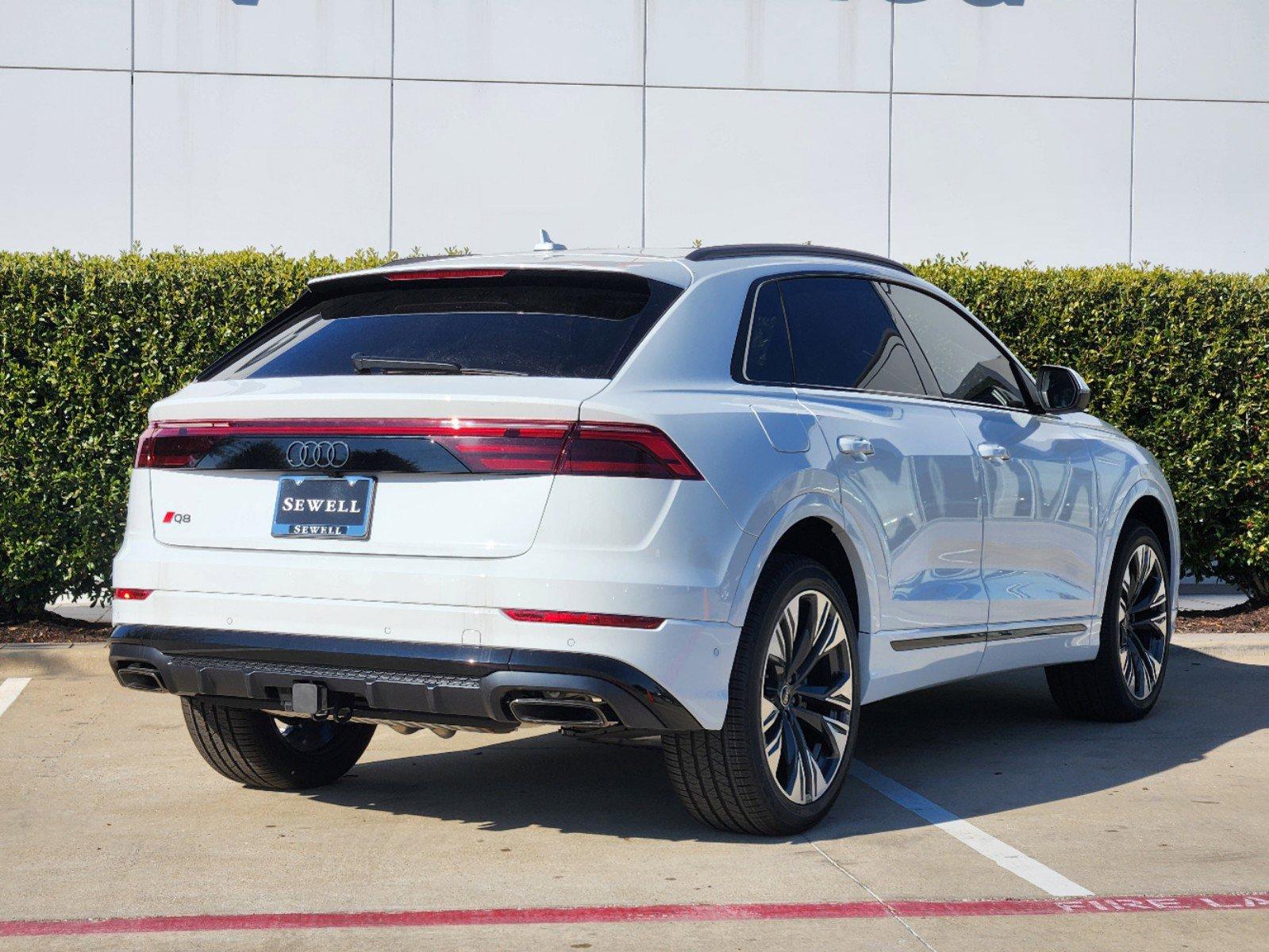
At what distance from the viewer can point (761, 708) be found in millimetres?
4758

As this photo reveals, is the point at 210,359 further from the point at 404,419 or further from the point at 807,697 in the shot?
the point at 807,697

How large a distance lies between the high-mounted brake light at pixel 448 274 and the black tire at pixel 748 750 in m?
1.23

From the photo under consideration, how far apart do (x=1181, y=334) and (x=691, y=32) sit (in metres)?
5.03

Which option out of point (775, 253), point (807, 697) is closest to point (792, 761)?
point (807, 697)

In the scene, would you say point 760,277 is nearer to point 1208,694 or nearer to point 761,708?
point 761,708

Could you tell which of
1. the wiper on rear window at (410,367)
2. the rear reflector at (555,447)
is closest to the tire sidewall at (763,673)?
the rear reflector at (555,447)

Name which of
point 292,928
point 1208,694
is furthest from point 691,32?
point 292,928

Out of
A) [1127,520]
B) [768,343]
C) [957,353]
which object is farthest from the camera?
[1127,520]

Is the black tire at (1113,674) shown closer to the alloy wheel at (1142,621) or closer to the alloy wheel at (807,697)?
the alloy wheel at (1142,621)

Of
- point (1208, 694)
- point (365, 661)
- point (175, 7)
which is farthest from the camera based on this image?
point (175, 7)

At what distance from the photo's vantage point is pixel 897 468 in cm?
549

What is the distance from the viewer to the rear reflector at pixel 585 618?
14.2ft

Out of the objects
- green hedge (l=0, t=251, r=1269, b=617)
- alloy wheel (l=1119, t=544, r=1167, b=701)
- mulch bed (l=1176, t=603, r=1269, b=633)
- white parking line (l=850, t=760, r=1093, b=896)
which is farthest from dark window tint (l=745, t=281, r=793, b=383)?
mulch bed (l=1176, t=603, r=1269, b=633)

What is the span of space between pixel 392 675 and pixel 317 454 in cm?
67
